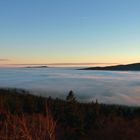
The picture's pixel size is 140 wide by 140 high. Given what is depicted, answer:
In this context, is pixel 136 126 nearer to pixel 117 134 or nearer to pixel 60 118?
pixel 117 134

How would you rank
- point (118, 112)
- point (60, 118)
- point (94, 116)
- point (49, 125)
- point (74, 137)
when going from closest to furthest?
1. point (49, 125)
2. point (74, 137)
3. point (60, 118)
4. point (94, 116)
5. point (118, 112)

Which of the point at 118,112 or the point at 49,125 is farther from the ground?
the point at 49,125

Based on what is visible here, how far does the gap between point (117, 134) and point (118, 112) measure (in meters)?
15.8

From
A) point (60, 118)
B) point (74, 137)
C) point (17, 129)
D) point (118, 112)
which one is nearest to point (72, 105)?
point (60, 118)

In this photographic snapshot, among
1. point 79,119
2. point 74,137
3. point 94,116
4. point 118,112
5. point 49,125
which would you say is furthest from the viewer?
point 118,112

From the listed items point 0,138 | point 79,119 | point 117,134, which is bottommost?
point 117,134

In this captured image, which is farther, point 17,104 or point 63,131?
point 17,104

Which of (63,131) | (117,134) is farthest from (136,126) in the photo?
(63,131)

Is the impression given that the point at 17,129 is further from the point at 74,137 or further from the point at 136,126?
the point at 136,126

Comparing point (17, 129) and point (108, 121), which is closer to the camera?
point (17, 129)

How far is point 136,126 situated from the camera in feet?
163

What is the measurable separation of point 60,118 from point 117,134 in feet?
27.0

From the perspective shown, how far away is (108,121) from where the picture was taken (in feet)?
167

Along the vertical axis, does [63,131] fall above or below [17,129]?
below
